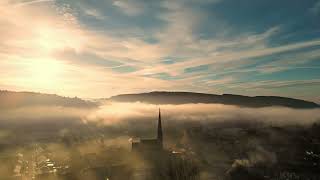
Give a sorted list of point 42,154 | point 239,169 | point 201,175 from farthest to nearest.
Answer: point 42,154
point 239,169
point 201,175

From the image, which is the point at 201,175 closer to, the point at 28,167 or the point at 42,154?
the point at 28,167

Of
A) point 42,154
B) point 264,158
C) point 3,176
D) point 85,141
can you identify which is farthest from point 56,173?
point 264,158

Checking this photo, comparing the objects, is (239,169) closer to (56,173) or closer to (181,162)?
(181,162)

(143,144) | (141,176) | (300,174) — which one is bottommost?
(300,174)

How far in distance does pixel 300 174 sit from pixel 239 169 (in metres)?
37.2

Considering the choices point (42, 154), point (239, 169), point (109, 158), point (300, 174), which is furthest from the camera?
point (300, 174)

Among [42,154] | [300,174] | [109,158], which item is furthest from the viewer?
[300,174]

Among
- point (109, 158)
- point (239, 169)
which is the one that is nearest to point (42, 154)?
point (109, 158)

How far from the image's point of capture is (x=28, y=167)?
377ft

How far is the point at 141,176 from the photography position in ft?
323

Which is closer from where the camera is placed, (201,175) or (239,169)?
(201,175)

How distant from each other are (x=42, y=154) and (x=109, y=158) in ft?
162

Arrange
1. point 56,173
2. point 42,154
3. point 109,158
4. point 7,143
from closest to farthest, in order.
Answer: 1. point 56,173
2. point 109,158
3. point 42,154
4. point 7,143

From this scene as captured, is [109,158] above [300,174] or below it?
above
